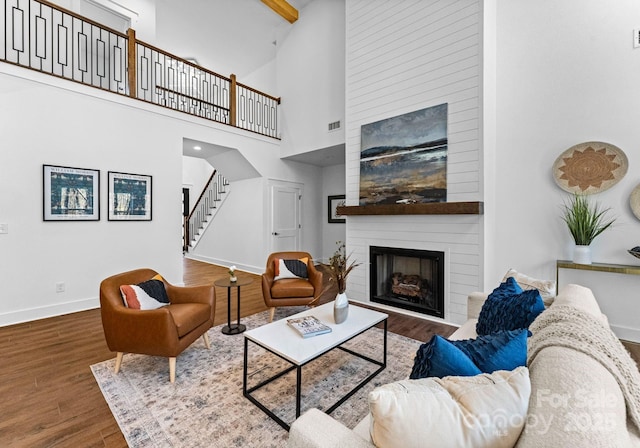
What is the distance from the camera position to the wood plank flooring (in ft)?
5.64

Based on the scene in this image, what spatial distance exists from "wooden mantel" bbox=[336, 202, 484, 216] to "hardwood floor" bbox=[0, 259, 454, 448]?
1392 mm

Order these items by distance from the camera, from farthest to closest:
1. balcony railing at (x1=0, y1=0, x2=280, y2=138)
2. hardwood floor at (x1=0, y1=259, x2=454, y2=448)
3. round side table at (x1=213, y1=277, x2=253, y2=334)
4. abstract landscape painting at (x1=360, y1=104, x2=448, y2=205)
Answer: balcony railing at (x1=0, y1=0, x2=280, y2=138), abstract landscape painting at (x1=360, y1=104, x2=448, y2=205), round side table at (x1=213, y1=277, x2=253, y2=334), hardwood floor at (x1=0, y1=259, x2=454, y2=448)

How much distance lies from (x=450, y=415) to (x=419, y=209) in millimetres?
3096

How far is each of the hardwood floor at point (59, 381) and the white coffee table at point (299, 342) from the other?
852mm

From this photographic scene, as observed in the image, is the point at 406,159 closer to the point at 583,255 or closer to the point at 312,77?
the point at 583,255

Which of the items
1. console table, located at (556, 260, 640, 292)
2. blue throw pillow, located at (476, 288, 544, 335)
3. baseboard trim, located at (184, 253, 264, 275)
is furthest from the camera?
baseboard trim, located at (184, 253, 264, 275)

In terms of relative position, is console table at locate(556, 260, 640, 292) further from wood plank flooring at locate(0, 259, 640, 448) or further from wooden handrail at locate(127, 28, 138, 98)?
wooden handrail at locate(127, 28, 138, 98)

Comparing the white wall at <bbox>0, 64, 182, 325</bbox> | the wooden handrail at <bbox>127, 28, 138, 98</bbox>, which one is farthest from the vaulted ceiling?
the white wall at <bbox>0, 64, 182, 325</bbox>

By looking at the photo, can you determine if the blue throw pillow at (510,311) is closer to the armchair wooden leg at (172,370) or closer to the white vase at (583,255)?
the white vase at (583,255)

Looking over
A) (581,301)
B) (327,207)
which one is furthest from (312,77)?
(581,301)

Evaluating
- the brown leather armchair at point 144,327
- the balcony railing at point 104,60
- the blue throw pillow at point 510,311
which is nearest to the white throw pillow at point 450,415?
the blue throw pillow at point 510,311

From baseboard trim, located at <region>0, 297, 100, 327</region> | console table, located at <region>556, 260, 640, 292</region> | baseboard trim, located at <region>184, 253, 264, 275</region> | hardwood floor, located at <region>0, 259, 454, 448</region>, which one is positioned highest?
console table, located at <region>556, 260, 640, 292</region>

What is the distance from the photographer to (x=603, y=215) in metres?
2.99

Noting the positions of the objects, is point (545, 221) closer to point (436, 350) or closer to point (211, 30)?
point (436, 350)
